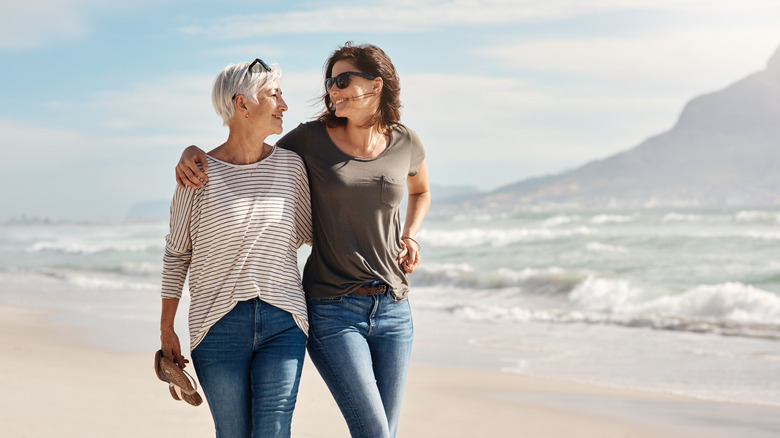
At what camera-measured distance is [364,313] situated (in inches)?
105

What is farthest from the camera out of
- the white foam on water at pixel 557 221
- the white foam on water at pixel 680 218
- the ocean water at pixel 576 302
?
the white foam on water at pixel 557 221

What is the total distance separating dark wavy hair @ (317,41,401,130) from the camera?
9.30 ft

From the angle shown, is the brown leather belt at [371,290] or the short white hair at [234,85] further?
the brown leather belt at [371,290]

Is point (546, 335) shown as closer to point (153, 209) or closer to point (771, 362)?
point (771, 362)

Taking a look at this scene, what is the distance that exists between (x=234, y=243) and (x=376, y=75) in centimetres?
87

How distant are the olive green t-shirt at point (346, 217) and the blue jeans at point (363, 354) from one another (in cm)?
6

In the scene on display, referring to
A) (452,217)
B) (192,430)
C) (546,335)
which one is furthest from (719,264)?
(452,217)

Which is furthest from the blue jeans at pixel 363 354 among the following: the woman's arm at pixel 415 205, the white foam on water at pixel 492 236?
the white foam on water at pixel 492 236

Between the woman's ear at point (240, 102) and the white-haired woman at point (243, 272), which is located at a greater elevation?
the woman's ear at point (240, 102)

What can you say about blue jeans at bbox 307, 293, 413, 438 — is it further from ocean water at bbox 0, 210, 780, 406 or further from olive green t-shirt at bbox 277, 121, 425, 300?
ocean water at bbox 0, 210, 780, 406

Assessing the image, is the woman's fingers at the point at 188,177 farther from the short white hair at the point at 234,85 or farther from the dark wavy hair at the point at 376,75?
the dark wavy hair at the point at 376,75

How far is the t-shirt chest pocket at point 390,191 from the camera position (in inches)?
107

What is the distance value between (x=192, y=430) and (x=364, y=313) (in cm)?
299

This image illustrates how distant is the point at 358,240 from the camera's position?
2.66 m
